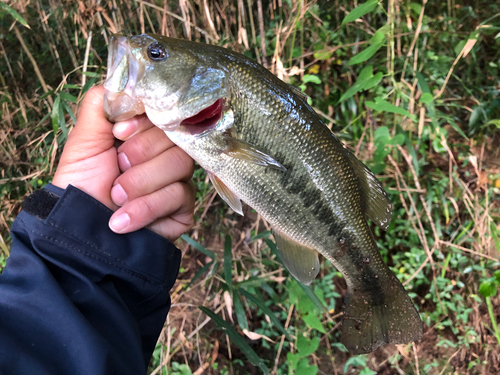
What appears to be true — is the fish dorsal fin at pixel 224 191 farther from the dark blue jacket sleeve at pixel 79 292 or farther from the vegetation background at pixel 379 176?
the vegetation background at pixel 379 176

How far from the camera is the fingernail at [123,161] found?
1206 mm

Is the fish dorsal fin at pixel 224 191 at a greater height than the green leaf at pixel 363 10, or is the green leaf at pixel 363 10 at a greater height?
the green leaf at pixel 363 10

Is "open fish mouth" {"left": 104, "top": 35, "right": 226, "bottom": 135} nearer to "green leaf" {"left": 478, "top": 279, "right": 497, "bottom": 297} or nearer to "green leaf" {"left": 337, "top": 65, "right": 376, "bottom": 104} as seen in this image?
"green leaf" {"left": 337, "top": 65, "right": 376, "bottom": 104}

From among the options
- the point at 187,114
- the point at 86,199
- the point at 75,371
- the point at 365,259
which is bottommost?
the point at 365,259

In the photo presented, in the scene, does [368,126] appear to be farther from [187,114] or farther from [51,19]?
[51,19]

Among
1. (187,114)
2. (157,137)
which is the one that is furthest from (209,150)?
(157,137)

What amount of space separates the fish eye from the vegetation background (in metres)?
1.07

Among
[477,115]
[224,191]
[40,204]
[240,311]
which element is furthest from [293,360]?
[477,115]

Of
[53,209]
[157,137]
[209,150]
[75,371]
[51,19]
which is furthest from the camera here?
[51,19]

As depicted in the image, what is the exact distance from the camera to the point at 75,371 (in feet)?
2.84

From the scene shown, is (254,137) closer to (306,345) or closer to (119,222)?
(119,222)

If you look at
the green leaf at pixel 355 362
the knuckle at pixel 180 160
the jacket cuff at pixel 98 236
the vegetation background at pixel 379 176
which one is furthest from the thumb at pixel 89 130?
the green leaf at pixel 355 362

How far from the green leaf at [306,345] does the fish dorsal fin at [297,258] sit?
2.85 ft

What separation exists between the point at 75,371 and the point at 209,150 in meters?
0.85
